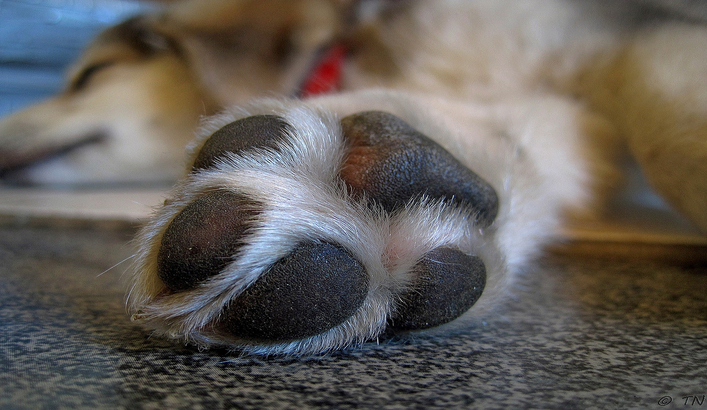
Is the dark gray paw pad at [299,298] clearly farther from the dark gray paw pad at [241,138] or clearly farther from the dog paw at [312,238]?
the dark gray paw pad at [241,138]

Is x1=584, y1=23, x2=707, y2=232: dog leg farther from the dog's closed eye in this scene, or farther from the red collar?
the dog's closed eye

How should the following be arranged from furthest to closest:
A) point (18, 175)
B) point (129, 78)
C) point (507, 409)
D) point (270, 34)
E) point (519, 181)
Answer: point (18, 175), point (129, 78), point (270, 34), point (519, 181), point (507, 409)

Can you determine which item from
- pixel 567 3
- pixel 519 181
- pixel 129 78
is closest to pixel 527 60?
pixel 567 3

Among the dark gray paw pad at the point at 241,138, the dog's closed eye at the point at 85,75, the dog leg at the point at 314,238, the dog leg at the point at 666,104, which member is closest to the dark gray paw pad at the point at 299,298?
the dog leg at the point at 314,238

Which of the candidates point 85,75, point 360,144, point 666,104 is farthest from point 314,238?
point 85,75

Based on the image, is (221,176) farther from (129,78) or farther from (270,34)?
(129,78)

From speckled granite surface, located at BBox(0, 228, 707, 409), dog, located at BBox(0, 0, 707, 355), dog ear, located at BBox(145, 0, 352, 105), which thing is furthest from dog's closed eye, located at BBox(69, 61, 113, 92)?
speckled granite surface, located at BBox(0, 228, 707, 409)

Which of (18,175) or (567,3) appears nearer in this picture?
(567,3)
